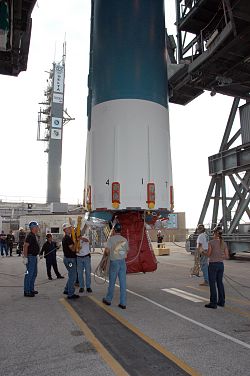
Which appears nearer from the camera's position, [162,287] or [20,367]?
[20,367]

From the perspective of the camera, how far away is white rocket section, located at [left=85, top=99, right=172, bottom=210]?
922 cm

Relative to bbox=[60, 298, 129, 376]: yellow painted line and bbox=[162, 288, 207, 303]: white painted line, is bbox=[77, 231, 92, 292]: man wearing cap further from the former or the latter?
bbox=[162, 288, 207, 303]: white painted line

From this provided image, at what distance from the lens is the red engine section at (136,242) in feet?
33.1

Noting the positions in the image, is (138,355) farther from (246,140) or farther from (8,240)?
A: (8,240)

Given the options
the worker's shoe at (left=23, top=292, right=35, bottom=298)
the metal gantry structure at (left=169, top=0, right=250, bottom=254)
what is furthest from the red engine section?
the metal gantry structure at (left=169, top=0, right=250, bottom=254)

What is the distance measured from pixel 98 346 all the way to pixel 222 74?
17.2 m

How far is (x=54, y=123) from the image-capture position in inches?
2744

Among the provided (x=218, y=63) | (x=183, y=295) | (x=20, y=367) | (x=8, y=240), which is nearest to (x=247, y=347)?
(x=20, y=367)

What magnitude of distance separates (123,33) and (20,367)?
889 centimetres

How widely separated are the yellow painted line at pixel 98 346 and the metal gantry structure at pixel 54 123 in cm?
→ 6067

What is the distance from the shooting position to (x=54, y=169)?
2653 inches

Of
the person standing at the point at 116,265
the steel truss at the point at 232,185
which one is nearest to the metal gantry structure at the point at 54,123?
the steel truss at the point at 232,185

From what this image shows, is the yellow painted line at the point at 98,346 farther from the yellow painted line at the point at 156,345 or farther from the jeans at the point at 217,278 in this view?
the jeans at the point at 217,278

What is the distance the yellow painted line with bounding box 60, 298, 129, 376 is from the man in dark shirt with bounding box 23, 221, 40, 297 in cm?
218
